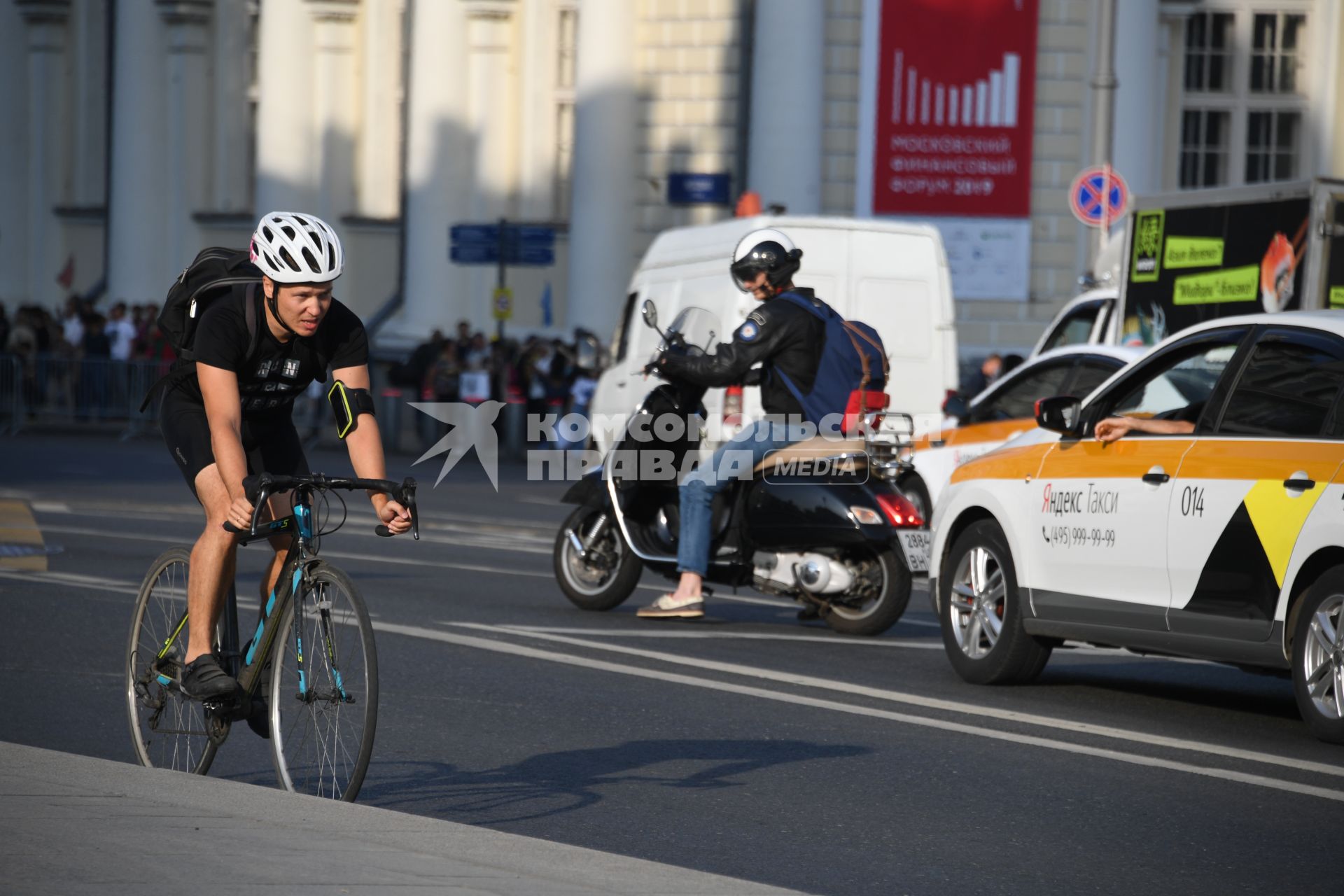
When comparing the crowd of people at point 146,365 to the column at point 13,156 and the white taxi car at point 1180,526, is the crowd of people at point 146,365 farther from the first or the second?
the white taxi car at point 1180,526

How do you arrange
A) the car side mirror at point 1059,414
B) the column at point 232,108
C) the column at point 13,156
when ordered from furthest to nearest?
the column at point 13,156 → the column at point 232,108 → the car side mirror at point 1059,414

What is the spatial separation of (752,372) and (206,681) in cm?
532

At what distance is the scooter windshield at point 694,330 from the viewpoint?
11.8 metres

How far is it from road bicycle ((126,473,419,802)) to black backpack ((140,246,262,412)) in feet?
1.73

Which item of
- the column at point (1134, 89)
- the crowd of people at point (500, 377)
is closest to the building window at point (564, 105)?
the crowd of people at point (500, 377)

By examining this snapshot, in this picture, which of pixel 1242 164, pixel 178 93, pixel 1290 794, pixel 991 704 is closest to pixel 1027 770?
pixel 1290 794

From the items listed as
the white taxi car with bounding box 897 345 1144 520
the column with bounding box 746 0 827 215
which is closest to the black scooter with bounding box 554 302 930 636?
the white taxi car with bounding box 897 345 1144 520

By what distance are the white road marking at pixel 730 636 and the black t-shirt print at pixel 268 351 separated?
4.54 meters

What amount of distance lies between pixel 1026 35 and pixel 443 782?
82.7 ft

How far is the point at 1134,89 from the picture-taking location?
31156 mm

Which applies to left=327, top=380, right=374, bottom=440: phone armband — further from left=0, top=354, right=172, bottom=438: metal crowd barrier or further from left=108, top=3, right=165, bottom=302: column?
left=108, top=3, right=165, bottom=302: column

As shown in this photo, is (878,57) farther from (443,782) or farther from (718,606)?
(443,782)

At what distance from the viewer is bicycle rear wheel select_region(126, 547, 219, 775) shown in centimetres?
680

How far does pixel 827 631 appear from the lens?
38.9 feet
